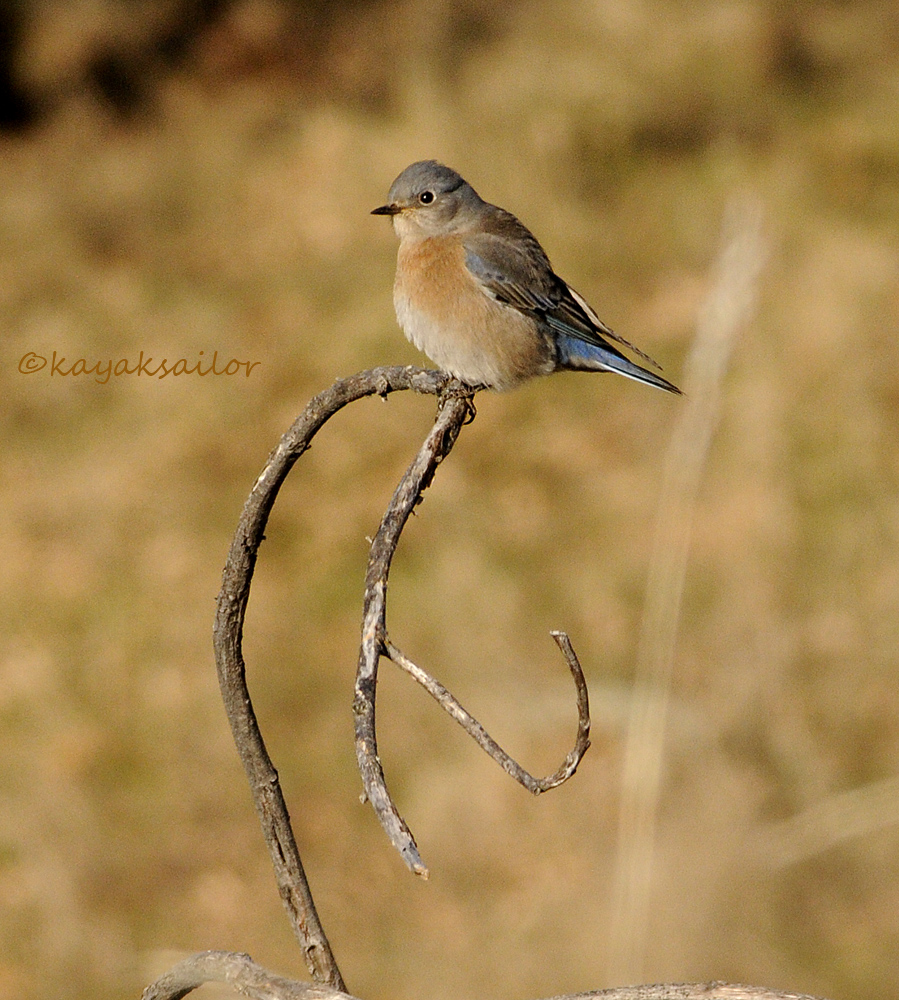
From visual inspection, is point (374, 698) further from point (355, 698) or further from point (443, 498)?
point (443, 498)

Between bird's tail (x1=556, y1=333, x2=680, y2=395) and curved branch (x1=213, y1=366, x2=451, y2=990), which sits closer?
curved branch (x1=213, y1=366, x2=451, y2=990)

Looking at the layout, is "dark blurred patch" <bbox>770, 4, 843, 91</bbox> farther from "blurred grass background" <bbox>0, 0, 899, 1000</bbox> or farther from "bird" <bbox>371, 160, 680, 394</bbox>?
"bird" <bbox>371, 160, 680, 394</bbox>

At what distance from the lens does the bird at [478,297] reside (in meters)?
4.43

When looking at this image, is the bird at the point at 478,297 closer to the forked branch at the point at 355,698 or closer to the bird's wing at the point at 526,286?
the bird's wing at the point at 526,286

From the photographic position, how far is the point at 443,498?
787 cm

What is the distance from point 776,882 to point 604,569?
2.21 metres

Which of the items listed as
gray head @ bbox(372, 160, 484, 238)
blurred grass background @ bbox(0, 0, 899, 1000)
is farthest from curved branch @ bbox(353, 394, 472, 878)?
blurred grass background @ bbox(0, 0, 899, 1000)

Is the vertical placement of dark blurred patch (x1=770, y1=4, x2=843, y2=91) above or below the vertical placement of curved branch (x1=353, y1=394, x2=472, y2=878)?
above

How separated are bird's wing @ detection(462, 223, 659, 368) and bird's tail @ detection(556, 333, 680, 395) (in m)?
0.02

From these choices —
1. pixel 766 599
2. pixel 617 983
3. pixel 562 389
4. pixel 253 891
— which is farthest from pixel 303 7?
pixel 617 983

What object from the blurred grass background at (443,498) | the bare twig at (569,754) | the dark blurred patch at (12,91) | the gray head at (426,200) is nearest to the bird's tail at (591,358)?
the gray head at (426,200)

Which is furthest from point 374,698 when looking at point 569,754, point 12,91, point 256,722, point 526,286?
point 12,91

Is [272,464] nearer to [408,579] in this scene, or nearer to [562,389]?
[408,579]

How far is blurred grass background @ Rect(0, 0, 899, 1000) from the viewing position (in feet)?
20.2
